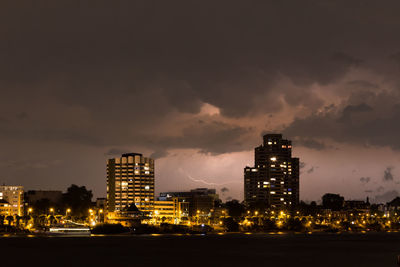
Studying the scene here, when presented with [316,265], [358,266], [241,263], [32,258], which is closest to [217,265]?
[241,263]

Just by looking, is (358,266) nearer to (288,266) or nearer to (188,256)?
(288,266)

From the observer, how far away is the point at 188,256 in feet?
430

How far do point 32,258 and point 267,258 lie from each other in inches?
1813

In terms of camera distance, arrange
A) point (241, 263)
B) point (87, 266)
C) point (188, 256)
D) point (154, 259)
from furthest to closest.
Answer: point (188, 256) < point (154, 259) < point (241, 263) < point (87, 266)

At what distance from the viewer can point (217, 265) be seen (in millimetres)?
109312

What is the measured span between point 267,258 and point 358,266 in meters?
23.6

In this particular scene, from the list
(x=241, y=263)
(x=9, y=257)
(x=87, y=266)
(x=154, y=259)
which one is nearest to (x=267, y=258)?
(x=241, y=263)

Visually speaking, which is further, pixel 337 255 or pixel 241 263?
pixel 337 255

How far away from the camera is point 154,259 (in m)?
122

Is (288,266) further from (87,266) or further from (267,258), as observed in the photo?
(87,266)

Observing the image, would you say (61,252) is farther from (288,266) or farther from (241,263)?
(288,266)

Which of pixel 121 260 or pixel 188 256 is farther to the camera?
pixel 188 256

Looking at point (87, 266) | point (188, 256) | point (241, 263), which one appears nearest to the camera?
point (87, 266)

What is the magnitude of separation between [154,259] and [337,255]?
3999cm
